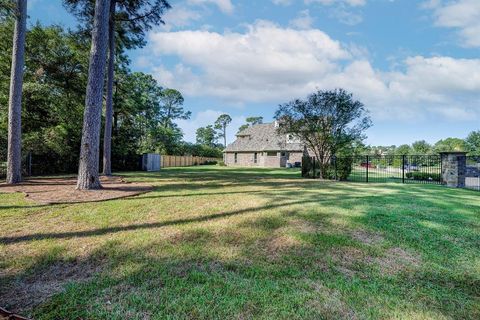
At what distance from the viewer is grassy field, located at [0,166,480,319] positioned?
6.76 feet

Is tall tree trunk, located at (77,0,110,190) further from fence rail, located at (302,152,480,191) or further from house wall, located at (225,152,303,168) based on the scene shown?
house wall, located at (225,152,303,168)

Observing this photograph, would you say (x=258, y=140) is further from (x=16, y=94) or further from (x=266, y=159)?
(x=16, y=94)

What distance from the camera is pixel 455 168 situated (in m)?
10.7

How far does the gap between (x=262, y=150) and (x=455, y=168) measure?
888 inches

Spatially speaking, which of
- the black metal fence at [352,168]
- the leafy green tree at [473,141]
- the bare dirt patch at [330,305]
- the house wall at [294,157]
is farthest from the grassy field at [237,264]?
the leafy green tree at [473,141]

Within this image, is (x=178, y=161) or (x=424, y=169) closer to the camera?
(x=424, y=169)

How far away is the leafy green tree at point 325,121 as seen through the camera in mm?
13656

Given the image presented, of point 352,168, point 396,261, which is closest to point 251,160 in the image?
point 352,168

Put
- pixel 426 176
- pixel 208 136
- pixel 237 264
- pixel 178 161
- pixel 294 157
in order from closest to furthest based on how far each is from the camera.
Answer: pixel 237 264 → pixel 426 176 → pixel 178 161 → pixel 294 157 → pixel 208 136

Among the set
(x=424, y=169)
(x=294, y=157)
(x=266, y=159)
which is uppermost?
(x=294, y=157)

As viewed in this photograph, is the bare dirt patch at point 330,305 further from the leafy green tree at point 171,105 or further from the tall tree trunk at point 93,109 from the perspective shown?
the leafy green tree at point 171,105

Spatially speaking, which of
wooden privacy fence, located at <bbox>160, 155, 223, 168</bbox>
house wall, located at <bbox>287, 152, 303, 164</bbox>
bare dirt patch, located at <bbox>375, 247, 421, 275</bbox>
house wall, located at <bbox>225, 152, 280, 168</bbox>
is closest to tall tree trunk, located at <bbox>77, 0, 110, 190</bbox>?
bare dirt patch, located at <bbox>375, 247, 421, 275</bbox>

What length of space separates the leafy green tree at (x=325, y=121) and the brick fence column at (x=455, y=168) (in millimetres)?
4008

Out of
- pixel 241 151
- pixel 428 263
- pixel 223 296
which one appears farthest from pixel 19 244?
pixel 241 151
